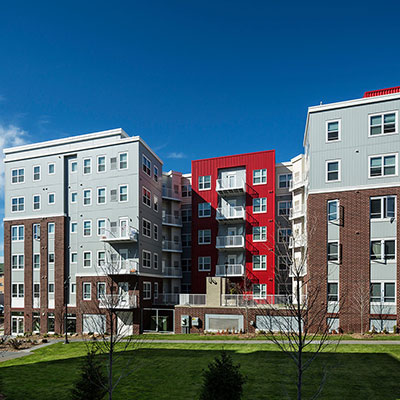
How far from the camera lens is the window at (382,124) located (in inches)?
1069

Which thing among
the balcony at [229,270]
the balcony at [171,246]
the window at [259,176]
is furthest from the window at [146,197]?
the window at [259,176]

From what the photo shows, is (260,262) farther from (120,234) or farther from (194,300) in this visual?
(120,234)

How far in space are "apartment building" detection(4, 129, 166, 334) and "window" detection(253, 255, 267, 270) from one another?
32.1 feet

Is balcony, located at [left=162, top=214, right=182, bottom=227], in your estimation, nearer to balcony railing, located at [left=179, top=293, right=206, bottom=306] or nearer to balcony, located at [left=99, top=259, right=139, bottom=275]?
balcony, located at [left=99, top=259, right=139, bottom=275]

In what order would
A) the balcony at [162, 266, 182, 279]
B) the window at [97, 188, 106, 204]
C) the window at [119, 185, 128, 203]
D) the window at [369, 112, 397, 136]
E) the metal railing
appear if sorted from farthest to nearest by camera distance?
the balcony at [162, 266, 182, 279], the metal railing, the window at [97, 188, 106, 204], the window at [119, 185, 128, 203], the window at [369, 112, 397, 136]

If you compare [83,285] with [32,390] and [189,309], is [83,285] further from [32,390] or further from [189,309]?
[32,390]

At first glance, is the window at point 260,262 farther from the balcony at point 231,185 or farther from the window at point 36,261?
the window at point 36,261

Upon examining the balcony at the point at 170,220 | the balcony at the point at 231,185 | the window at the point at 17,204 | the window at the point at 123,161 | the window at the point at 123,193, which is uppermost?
the window at the point at 123,161

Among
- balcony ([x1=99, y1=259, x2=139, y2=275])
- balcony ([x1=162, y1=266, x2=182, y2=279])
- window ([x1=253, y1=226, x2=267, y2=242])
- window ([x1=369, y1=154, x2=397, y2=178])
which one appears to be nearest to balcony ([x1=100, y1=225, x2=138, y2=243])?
balcony ([x1=99, y1=259, x2=139, y2=275])

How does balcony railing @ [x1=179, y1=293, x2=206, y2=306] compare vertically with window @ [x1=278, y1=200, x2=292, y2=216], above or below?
below

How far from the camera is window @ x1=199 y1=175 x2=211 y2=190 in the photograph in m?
40.8

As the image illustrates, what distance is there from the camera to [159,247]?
1505 inches

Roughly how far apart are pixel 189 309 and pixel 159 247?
8.73 metres

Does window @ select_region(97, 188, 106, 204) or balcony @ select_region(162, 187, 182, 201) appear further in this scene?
balcony @ select_region(162, 187, 182, 201)
